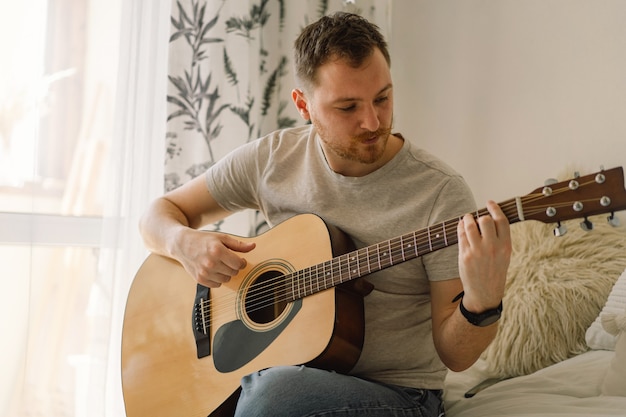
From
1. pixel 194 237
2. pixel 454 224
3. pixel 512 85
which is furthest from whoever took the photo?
pixel 512 85

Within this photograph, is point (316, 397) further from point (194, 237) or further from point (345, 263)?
point (194, 237)

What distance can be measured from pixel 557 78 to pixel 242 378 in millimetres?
1255

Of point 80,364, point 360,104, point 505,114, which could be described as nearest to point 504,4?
point 505,114

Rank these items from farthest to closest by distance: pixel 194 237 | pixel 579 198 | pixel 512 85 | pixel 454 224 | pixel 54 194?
1. pixel 512 85
2. pixel 54 194
3. pixel 194 237
4. pixel 454 224
5. pixel 579 198

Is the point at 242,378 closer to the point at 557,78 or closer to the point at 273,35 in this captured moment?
the point at 557,78

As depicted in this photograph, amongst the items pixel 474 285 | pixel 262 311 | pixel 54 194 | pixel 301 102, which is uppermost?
pixel 301 102

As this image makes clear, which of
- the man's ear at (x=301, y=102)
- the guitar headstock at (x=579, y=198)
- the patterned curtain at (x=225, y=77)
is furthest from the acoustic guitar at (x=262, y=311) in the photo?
the patterned curtain at (x=225, y=77)

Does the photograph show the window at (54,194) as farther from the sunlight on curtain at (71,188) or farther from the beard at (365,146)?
the beard at (365,146)

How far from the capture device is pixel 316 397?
1090mm

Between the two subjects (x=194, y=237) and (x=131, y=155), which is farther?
(x=131, y=155)

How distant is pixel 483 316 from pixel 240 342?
48cm

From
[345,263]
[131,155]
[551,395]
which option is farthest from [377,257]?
[131,155]

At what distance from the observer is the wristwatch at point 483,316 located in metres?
1.12

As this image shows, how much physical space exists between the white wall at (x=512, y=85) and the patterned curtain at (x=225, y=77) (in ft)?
1.45
